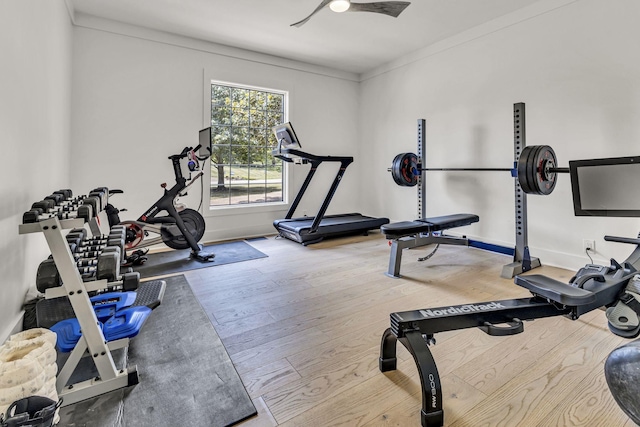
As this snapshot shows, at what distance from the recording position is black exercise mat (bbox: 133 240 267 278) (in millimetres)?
A: 3174

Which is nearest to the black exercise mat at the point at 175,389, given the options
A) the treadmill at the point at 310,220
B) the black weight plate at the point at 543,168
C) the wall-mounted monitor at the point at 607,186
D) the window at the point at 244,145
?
the wall-mounted monitor at the point at 607,186

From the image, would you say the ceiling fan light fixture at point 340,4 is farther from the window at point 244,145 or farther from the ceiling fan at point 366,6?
the window at point 244,145

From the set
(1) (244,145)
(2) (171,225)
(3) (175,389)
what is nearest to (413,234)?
(3) (175,389)

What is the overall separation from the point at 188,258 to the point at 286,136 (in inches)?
71.8

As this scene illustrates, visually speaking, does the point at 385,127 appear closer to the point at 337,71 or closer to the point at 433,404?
the point at 337,71

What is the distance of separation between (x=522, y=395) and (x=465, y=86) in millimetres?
3623

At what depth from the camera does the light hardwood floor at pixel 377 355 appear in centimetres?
130

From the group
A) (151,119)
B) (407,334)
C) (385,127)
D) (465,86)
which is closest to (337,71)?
(385,127)

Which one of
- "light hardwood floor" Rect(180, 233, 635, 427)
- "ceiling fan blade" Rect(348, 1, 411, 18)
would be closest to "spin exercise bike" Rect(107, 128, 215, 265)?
"light hardwood floor" Rect(180, 233, 635, 427)

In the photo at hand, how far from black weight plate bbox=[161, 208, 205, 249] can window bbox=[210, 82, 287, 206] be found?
799mm

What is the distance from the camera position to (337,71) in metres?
5.35

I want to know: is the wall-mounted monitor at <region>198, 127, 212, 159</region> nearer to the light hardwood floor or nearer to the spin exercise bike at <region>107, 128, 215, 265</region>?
the spin exercise bike at <region>107, 128, 215, 265</region>

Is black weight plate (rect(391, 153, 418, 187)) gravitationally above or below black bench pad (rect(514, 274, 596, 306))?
above

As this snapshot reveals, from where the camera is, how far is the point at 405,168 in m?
3.75
